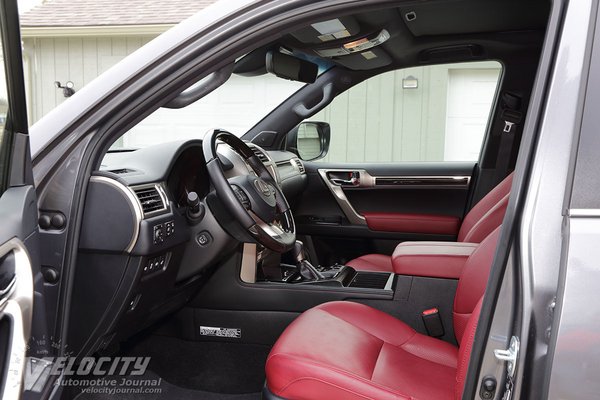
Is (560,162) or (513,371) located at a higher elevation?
(560,162)

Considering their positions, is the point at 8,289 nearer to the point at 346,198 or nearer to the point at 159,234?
the point at 159,234

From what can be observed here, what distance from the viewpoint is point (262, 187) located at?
2260 mm

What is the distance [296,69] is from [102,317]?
1.71m

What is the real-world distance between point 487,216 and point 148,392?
5.23 ft

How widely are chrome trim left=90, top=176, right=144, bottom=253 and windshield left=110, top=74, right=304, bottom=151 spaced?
5.01 metres

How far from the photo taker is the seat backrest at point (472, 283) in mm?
1873

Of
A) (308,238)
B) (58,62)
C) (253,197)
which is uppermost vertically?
(58,62)

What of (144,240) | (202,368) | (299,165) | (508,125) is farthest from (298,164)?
(144,240)

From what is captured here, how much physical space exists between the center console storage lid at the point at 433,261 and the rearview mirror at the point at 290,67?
1.07m

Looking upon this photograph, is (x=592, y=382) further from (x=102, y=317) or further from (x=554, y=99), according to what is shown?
(x=102, y=317)

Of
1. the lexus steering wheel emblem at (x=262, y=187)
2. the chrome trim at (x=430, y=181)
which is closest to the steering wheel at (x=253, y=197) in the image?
the lexus steering wheel emblem at (x=262, y=187)

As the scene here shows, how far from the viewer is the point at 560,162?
3.40 ft

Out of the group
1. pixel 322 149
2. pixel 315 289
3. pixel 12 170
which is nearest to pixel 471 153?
pixel 322 149

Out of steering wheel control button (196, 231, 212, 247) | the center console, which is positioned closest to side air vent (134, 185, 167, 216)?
steering wheel control button (196, 231, 212, 247)
